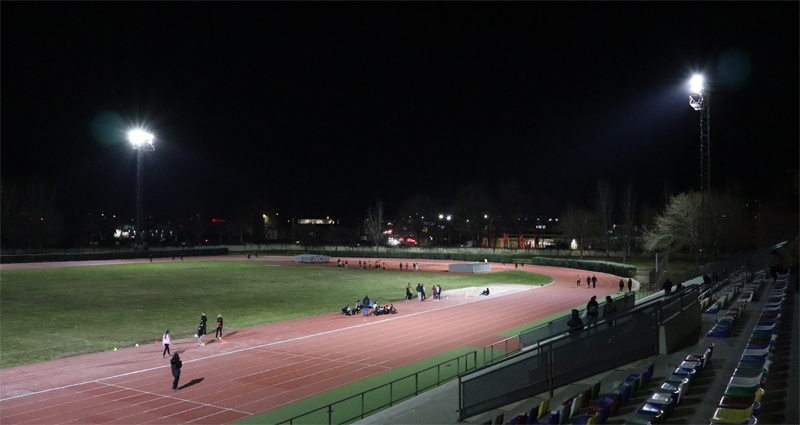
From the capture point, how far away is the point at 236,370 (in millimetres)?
18719

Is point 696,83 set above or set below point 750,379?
above

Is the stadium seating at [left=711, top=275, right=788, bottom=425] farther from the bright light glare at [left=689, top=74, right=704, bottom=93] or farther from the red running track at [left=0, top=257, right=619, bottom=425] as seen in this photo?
the bright light glare at [left=689, top=74, right=704, bottom=93]

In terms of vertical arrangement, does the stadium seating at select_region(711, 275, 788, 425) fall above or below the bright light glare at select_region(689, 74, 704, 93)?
below

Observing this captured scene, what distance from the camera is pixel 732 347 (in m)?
16.0

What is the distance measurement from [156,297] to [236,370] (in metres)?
23.2

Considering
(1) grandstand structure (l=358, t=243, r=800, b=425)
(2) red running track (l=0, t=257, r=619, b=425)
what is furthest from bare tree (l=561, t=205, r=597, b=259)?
(1) grandstand structure (l=358, t=243, r=800, b=425)

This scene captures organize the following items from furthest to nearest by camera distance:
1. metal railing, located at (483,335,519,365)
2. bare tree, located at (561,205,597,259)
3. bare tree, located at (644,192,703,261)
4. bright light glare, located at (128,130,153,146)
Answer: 1. bare tree, located at (561,205,597,259)
2. bright light glare, located at (128,130,153,146)
3. bare tree, located at (644,192,703,261)
4. metal railing, located at (483,335,519,365)

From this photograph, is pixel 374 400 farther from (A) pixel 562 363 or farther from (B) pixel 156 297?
(B) pixel 156 297

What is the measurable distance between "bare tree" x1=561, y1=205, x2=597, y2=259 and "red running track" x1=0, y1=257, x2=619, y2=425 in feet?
177

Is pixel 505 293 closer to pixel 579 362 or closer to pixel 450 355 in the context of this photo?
pixel 450 355

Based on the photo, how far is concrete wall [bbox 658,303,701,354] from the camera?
1585 centimetres

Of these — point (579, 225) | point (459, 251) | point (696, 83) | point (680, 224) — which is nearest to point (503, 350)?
point (696, 83)

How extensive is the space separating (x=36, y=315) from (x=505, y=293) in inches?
1196

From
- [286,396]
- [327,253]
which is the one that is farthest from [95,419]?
[327,253]
